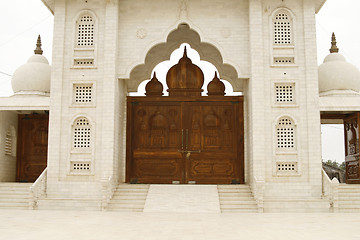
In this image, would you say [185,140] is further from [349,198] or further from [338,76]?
[338,76]

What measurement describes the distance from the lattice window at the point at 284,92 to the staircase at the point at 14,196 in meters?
8.64

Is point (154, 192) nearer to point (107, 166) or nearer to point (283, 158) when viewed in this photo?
point (107, 166)

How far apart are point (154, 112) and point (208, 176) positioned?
2999 millimetres

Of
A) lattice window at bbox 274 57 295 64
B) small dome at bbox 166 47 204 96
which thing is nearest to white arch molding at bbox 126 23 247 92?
small dome at bbox 166 47 204 96

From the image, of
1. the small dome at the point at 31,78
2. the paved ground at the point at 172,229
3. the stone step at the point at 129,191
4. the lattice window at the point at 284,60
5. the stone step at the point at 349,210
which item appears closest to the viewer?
the paved ground at the point at 172,229

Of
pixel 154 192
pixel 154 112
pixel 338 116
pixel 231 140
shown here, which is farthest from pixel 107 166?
pixel 338 116

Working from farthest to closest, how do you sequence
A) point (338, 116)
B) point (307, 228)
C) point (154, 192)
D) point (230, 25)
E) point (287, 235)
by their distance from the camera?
point (338, 116)
point (230, 25)
point (154, 192)
point (307, 228)
point (287, 235)

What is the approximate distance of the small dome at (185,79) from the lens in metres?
17.9

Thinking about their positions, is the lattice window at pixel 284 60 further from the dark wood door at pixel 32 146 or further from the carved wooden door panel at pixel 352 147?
the dark wood door at pixel 32 146

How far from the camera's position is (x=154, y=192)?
1516 centimetres

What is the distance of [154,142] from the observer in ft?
56.7

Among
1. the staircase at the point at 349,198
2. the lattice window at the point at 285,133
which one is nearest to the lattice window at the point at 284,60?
the lattice window at the point at 285,133

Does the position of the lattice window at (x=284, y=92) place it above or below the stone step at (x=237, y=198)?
above

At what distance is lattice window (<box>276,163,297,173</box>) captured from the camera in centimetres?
1548
